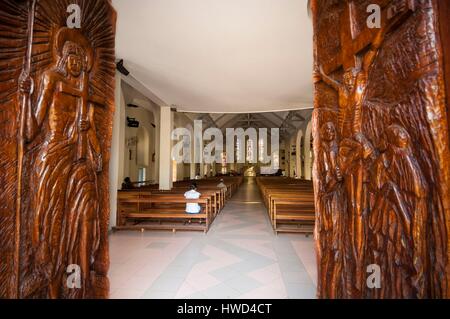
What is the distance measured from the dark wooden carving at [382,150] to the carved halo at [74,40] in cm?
158

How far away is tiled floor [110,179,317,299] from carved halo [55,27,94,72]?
204cm

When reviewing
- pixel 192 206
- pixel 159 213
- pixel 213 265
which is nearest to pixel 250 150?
pixel 192 206

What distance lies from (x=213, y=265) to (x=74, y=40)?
262cm

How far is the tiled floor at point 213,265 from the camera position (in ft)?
6.95

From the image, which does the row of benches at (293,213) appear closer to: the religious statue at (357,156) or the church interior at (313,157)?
the church interior at (313,157)

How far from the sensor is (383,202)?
1054 millimetres

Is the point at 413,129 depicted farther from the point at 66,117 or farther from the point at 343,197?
the point at 66,117

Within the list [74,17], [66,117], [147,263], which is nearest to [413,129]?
[66,117]

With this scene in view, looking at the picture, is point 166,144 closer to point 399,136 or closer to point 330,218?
point 330,218

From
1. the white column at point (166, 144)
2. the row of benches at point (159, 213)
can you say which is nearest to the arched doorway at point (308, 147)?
the white column at point (166, 144)

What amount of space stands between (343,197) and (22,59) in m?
1.94

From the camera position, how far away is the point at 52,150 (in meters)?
1.18

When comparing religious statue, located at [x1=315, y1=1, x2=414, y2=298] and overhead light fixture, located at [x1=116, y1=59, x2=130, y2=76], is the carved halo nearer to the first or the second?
religious statue, located at [x1=315, y1=1, x2=414, y2=298]

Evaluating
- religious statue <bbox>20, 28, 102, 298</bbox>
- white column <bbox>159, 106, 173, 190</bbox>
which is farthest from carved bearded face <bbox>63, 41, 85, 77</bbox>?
white column <bbox>159, 106, 173, 190</bbox>
